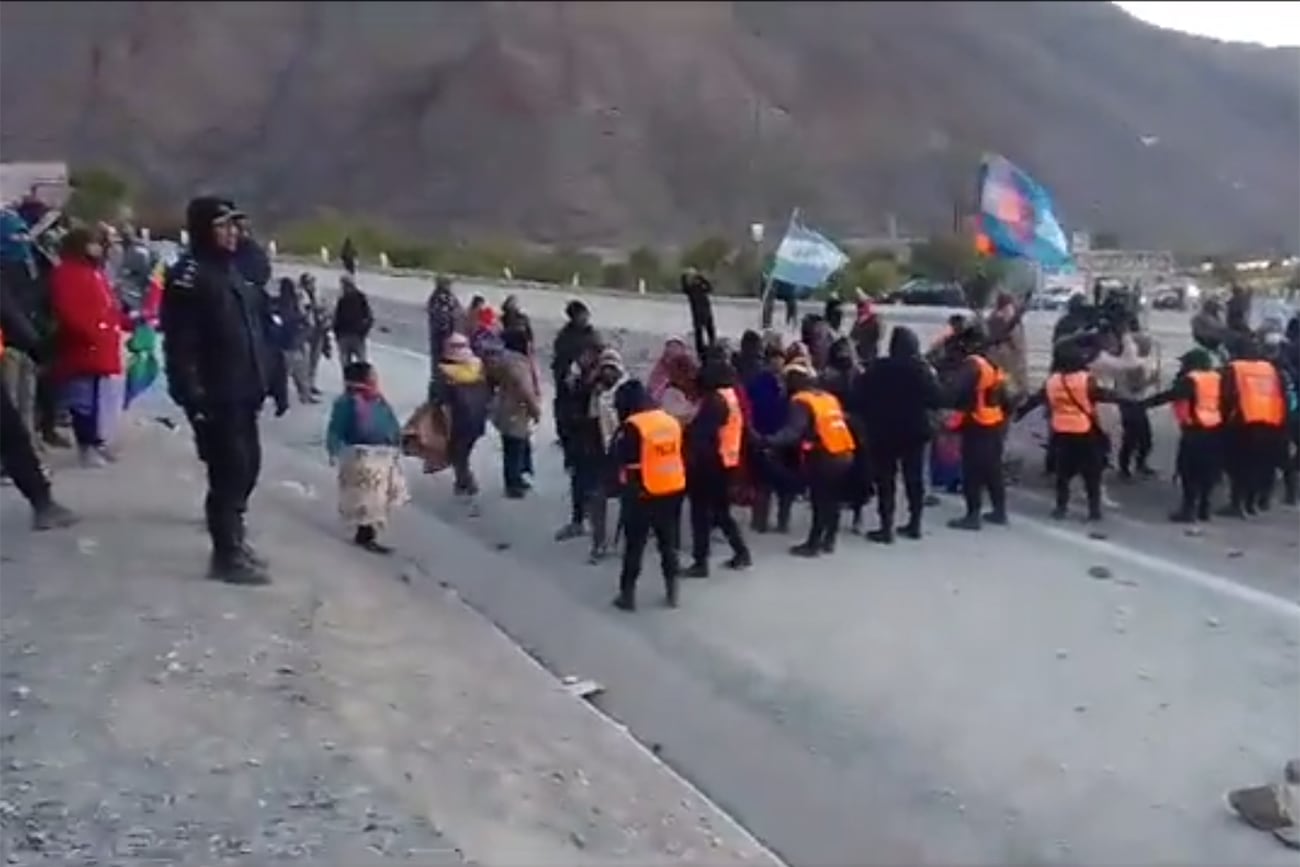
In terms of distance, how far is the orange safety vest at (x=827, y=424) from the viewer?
1334 cm

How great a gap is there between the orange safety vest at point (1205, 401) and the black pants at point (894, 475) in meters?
2.22

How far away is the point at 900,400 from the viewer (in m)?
14.0

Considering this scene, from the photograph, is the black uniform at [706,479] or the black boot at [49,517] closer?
the black boot at [49,517]

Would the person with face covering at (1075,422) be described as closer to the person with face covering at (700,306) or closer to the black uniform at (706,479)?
the person with face covering at (700,306)

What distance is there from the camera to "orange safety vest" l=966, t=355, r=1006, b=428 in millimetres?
14375

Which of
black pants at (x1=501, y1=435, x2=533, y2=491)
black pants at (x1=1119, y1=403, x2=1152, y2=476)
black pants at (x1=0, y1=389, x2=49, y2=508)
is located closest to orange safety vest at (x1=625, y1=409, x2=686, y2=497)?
black pants at (x1=0, y1=389, x2=49, y2=508)

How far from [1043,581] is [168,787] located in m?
6.79

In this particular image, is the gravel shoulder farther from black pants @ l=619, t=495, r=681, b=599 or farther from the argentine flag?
the argentine flag

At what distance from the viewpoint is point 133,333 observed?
48.2 ft

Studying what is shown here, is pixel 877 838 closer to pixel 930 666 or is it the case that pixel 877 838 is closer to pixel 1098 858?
pixel 1098 858

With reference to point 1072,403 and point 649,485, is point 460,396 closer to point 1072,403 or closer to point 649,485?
point 649,485

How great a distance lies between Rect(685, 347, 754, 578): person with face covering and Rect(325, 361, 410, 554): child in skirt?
70.9 inches

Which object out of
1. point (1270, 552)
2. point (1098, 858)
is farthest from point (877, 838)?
point (1270, 552)

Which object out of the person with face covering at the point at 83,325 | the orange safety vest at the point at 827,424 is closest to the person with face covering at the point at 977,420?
the orange safety vest at the point at 827,424
